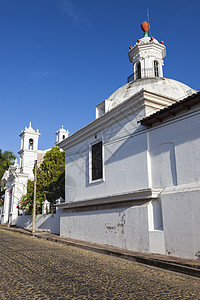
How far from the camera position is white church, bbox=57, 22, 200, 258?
7.75 metres

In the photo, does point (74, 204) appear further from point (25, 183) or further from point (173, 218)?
point (25, 183)

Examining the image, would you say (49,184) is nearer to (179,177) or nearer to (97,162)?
(97,162)

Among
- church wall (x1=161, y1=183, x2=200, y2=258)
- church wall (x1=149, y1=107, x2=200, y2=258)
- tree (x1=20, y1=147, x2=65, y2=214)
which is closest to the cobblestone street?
church wall (x1=161, y1=183, x2=200, y2=258)

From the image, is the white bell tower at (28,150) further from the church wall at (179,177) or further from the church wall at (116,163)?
the church wall at (179,177)

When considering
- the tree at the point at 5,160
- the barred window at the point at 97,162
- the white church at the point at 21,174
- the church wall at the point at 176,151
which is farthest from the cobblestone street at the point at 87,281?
the tree at the point at 5,160

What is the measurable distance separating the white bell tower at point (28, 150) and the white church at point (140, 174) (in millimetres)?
12343

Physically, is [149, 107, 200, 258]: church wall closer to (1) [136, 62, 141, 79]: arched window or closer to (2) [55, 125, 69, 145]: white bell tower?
(1) [136, 62, 141, 79]: arched window

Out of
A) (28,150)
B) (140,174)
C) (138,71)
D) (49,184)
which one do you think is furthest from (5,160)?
(140,174)

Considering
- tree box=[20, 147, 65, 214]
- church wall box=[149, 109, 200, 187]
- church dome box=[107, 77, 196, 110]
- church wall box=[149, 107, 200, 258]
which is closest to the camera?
church wall box=[149, 107, 200, 258]

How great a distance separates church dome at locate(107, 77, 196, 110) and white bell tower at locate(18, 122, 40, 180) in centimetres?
1463

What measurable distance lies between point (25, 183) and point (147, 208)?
59.7 ft

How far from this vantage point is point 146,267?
704 centimetres

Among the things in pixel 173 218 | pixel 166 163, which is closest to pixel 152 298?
pixel 173 218

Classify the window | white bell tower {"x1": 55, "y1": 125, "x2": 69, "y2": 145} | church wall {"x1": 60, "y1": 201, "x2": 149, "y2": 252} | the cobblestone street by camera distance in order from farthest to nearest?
white bell tower {"x1": 55, "y1": 125, "x2": 69, "y2": 145}
the window
church wall {"x1": 60, "y1": 201, "x2": 149, "y2": 252}
the cobblestone street
